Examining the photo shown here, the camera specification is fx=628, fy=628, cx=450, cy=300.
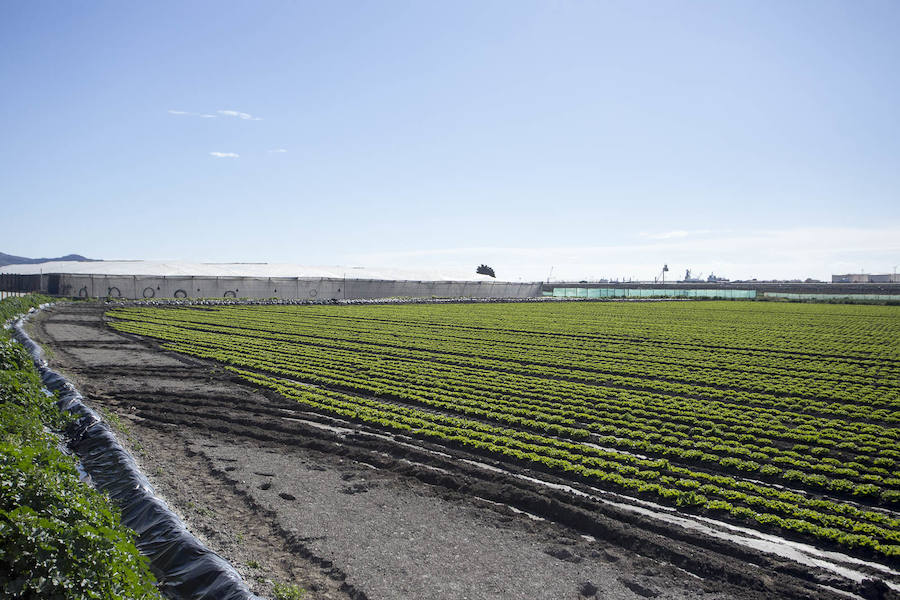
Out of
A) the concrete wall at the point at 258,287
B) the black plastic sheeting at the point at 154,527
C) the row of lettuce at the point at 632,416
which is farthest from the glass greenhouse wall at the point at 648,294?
the black plastic sheeting at the point at 154,527

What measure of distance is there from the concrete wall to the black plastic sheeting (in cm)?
5942

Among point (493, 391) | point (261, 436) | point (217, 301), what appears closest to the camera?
point (261, 436)

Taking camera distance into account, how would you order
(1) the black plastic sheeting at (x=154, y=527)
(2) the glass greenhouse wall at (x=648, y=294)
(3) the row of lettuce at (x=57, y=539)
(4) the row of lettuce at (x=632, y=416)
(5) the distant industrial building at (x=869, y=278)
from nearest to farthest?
(3) the row of lettuce at (x=57, y=539), (1) the black plastic sheeting at (x=154, y=527), (4) the row of lettuce at (x=632, y=416), (2) the glass greenhouse wall at (x=648, y=294), (5) the distant industrial building at (x=869, y=278)

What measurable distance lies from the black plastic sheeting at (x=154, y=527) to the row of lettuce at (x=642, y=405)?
5.54 meters

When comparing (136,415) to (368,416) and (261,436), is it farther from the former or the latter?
(368,416)

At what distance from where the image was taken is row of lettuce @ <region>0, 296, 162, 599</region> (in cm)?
524

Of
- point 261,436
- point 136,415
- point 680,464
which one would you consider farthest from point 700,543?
point 136,415

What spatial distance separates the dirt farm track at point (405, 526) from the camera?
23.9 ft

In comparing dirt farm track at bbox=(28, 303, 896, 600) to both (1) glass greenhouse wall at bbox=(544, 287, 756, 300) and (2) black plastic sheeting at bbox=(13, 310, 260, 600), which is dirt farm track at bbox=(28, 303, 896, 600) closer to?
(2) black plastic sheeting at bbox=(13, 310, 260, 600)

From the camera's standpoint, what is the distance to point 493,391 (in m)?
18.6

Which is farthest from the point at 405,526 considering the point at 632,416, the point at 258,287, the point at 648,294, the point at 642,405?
the point at 648,294

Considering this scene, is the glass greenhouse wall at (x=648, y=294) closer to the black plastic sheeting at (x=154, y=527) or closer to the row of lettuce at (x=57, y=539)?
the black plastic sheeting at (x=154, y=527)

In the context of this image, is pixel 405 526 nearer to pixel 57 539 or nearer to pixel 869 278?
pixel 57 539

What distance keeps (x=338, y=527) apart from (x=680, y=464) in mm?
6917
